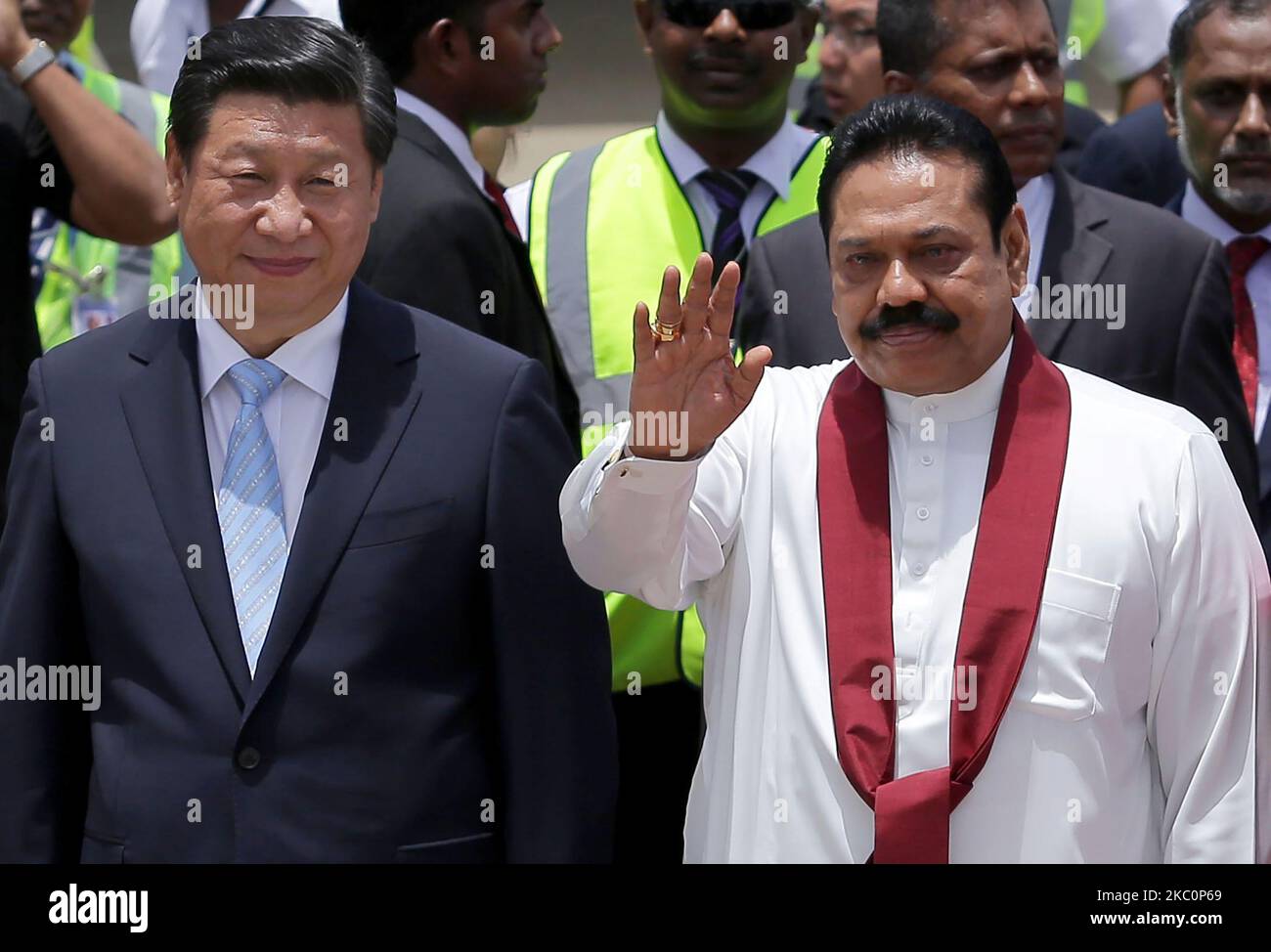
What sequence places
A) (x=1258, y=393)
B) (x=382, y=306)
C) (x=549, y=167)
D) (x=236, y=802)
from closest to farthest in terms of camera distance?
(x=236, y=802) → (x=382, y=306) → (x=1258, y=393) → (x=549, y=167)

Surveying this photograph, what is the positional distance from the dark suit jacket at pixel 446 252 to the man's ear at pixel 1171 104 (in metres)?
1.69

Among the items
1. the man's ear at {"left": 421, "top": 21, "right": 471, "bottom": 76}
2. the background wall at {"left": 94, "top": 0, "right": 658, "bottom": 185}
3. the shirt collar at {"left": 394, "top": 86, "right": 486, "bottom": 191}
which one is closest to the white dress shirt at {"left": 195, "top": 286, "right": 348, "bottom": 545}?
the shirt collar at {"left": 394, "top": 86, "right": 486, "bottom": 191}

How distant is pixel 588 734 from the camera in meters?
3.26

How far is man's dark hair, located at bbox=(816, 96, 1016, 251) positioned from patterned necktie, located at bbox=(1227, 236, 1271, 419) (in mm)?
1166

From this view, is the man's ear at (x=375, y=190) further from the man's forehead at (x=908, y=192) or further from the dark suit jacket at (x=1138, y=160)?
the dark suit jacket at (x=1138, y=160)

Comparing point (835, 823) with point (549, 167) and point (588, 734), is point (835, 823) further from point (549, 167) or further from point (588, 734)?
point (549, 167)

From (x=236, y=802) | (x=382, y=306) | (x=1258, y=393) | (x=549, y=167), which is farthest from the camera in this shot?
(x=549, y=167)

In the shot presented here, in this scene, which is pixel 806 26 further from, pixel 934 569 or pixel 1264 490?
pixel 934 569

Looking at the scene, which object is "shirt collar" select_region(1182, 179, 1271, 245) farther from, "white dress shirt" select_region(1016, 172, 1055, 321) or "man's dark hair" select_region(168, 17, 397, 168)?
"man's dark hair" select_region(168, 17, 397, 168)

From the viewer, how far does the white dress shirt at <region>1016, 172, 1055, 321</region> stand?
4359 mm

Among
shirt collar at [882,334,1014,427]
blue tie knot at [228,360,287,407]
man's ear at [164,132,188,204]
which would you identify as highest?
man's ear at [164,132,188,204]
